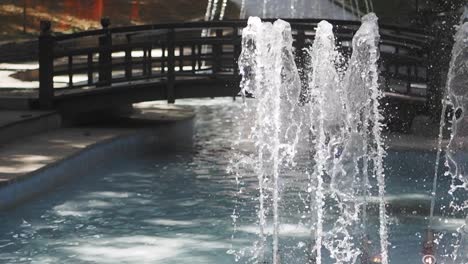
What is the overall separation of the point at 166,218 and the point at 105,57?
21.0 feet

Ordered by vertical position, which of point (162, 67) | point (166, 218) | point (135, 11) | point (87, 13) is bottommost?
point (166, 218)

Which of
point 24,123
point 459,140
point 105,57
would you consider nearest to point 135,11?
point 105,57

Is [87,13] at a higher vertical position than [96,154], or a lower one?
higher

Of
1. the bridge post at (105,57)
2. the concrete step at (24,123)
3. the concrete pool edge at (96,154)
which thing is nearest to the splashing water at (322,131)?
the concrete pool edge at (96,154)

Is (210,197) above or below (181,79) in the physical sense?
below

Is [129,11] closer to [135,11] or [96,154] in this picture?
[135,11]

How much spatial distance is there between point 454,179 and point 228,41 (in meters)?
4.50

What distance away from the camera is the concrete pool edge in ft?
38.2

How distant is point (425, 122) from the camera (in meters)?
18.4

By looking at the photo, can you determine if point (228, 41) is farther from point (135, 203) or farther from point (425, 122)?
point (135, 203)

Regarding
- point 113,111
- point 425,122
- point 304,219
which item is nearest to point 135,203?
point 304,219

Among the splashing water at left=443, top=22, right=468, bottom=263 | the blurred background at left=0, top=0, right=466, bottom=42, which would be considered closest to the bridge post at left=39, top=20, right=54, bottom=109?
the splashing water at left=443, top=22, right=468, bottom=263

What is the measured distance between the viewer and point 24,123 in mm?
15055

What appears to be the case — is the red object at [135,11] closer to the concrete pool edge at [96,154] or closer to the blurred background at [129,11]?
the blurred background at [129,11]
